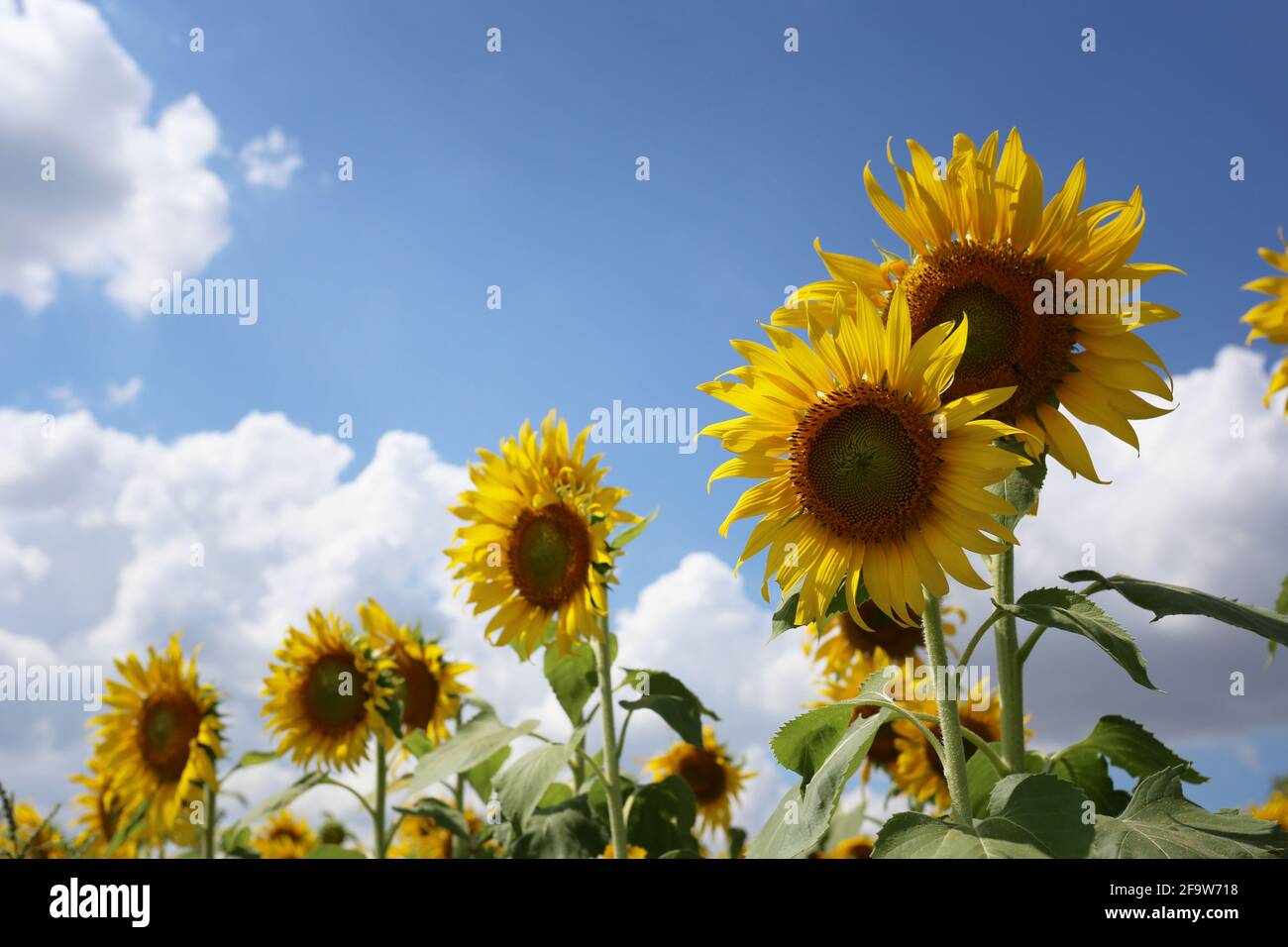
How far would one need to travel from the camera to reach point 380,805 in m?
5.40

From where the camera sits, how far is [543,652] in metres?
4.95

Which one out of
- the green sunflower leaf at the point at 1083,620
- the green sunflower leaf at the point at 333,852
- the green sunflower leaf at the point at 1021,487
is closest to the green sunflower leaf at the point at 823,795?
the green sunflower leaf at the point at 1083,620

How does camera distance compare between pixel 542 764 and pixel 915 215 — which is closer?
pixel 915 215

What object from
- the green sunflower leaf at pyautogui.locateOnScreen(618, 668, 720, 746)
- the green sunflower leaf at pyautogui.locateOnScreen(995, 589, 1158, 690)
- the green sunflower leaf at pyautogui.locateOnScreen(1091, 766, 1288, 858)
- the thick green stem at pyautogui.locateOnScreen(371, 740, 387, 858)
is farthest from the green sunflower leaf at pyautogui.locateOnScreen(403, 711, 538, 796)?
the green sunflower leaf at pyautogui.locateOnScreen(1091, 766, 1288, 858)

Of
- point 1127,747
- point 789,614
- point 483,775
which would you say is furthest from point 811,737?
point 483,775

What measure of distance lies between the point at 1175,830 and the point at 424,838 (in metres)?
6.42

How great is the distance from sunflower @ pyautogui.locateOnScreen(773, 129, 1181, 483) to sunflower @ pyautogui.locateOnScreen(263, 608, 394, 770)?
3.96 m

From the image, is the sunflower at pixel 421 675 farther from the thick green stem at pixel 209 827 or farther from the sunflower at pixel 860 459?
the sunflower at pixel 860 459

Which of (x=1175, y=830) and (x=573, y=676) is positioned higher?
(x=573, y=676)

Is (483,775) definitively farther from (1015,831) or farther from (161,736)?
(1015,831)
